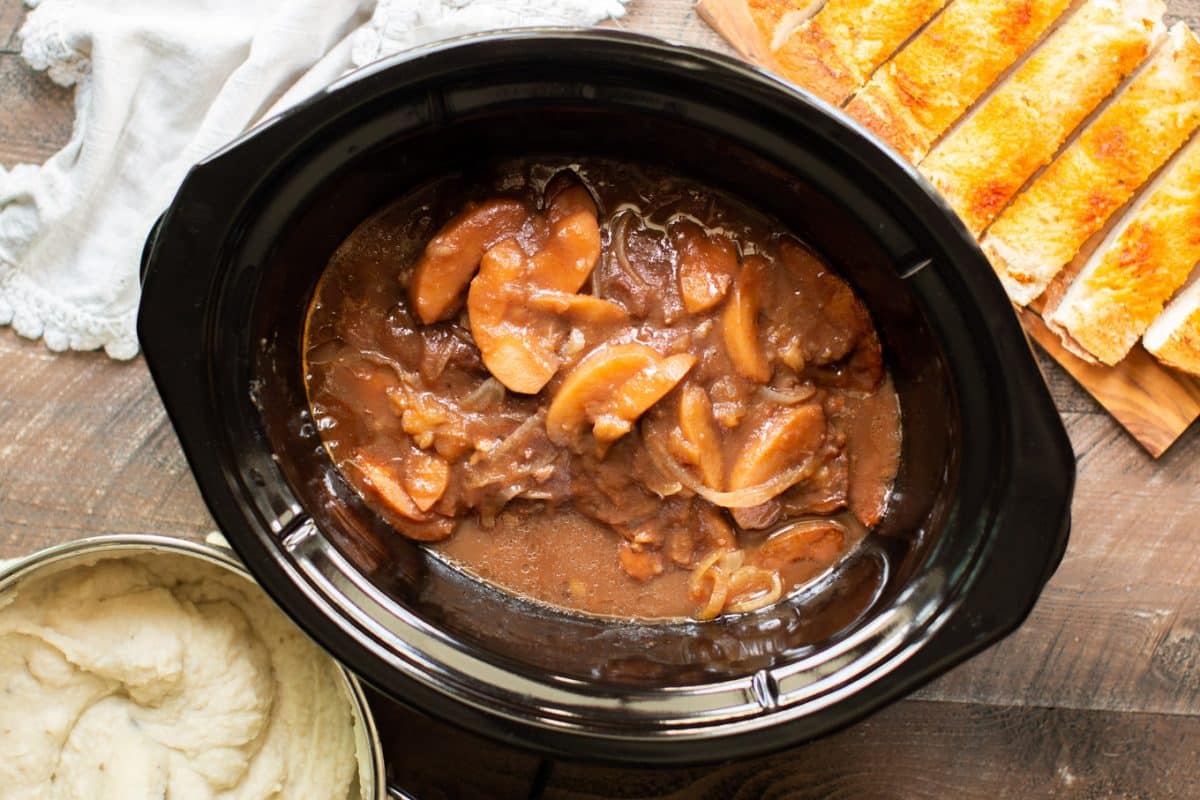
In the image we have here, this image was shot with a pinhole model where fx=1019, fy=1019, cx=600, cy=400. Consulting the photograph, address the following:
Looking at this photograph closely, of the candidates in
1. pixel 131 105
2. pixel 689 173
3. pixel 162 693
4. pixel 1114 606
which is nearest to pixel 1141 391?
pixel 1114 606

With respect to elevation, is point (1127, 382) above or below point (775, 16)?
below

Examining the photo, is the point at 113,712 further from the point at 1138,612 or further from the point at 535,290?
the point at 1138,612

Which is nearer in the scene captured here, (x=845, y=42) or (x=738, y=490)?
(x=738, y=490)

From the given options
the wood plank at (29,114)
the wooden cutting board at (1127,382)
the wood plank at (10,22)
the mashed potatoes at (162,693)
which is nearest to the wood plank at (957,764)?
the mashed potatoes at (162,693)

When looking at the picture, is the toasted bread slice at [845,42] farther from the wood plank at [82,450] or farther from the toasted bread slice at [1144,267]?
the wood plank at [82,450]

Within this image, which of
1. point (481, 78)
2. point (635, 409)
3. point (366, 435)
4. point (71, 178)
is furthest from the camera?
point (71, 178)

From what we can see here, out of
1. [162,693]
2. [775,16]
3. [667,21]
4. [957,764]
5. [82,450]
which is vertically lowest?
[162,693]

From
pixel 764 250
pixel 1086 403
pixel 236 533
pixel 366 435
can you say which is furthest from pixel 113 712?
pixel 1086 403

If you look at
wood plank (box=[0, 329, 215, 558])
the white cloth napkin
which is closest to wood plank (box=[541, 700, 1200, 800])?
wood plank (box=[0, 329, 215, 558])

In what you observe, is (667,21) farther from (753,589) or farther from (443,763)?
(443,763)
